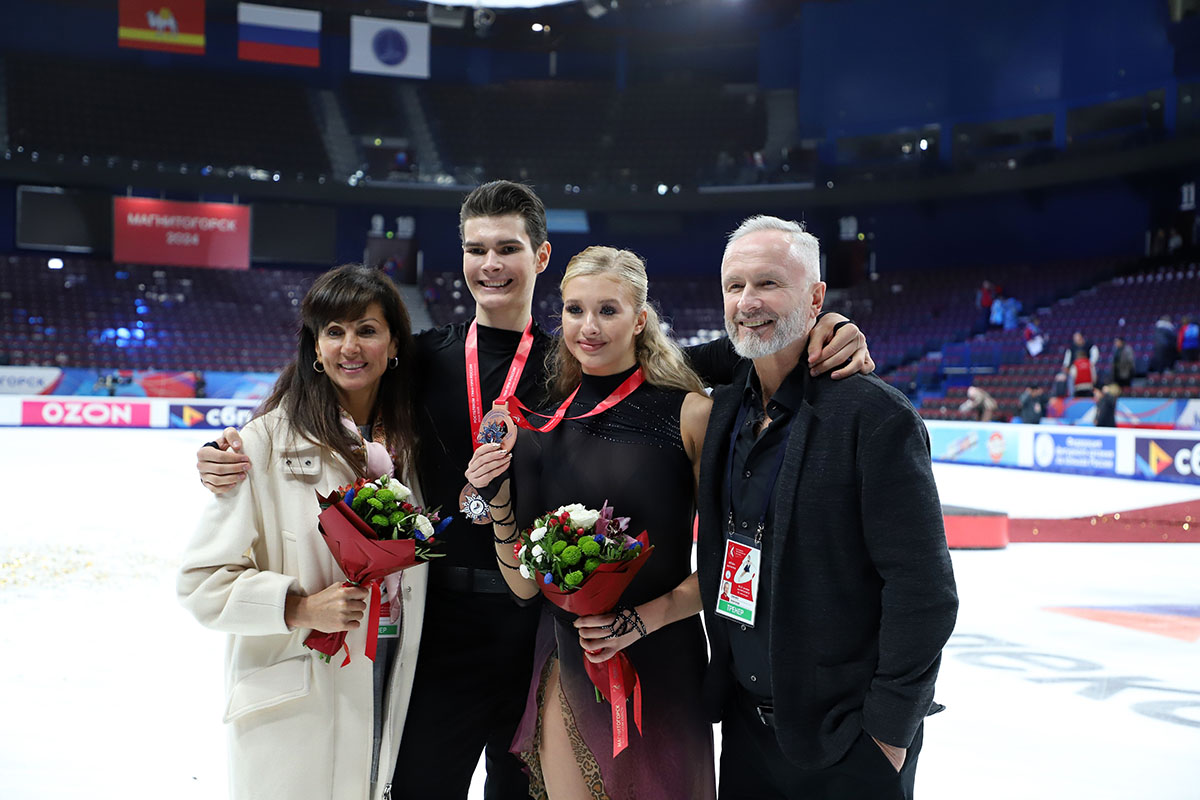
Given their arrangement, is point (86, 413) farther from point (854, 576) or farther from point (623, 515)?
point (854, 576)

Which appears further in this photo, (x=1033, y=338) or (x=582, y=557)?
(x=1033, y=338)

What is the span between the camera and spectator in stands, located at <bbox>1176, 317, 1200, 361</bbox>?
634 inches

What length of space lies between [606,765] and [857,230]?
25907 millimetres

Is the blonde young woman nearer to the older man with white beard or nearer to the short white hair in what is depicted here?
the older man with white beard

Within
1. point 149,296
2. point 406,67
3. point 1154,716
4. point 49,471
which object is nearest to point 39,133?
point 149,296

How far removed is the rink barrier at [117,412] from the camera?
17.6 m

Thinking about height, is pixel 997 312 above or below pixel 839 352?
above

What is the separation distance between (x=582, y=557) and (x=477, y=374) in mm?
866

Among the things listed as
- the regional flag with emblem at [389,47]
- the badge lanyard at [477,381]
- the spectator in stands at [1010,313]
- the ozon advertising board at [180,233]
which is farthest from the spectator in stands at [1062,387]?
the ozon advertising board at [180,233]

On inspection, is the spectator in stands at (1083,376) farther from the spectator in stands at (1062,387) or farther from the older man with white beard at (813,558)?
the older man with white beard at (813,558)

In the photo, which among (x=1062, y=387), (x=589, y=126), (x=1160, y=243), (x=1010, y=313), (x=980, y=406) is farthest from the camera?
(x=589, y=126)

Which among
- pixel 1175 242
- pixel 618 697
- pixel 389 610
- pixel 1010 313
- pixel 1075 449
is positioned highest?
pixel 1175 242

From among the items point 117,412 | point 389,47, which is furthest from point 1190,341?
point 389,47

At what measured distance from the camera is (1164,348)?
16344 millimetres
